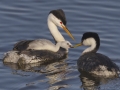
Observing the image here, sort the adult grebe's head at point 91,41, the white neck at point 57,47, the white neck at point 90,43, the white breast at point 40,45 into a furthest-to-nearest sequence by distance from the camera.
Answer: the white neck at point 57,47 → the white breast at point 40,45 → the white neck at point 90,43 → the adult grebe's head at point 91,41

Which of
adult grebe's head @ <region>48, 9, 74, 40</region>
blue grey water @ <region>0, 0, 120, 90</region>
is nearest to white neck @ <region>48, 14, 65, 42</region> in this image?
adult grebe's head @ <region>48, 9, 74, 40</region>

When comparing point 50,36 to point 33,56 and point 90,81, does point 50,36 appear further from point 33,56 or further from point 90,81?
point 90,81

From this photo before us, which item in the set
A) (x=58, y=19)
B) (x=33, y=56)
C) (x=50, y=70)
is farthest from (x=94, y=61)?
(x=58, y=19)

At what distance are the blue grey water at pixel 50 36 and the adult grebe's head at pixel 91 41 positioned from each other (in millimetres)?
538

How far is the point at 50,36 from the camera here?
16875mm

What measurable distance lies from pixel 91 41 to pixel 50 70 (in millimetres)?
1266

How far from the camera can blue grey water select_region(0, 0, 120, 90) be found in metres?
13.3

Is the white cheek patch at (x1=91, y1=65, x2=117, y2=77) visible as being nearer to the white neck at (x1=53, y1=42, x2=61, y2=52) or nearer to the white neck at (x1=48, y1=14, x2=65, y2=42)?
the white neck at (x1=53, y1=42, x2=61, y2=52)

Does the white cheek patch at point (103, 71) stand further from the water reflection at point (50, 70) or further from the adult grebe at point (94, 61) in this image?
the water reflection at point (50, 70)

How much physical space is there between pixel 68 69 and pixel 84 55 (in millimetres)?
532

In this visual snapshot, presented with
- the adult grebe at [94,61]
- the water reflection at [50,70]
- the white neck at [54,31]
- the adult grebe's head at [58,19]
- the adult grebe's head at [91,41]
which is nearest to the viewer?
the water reflection at [50,70]

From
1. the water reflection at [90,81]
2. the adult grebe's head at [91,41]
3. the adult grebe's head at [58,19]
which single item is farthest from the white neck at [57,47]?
the water reflection at [90,81]

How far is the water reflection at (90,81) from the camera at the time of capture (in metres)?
13.2

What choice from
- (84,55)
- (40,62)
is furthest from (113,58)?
(40,62)
